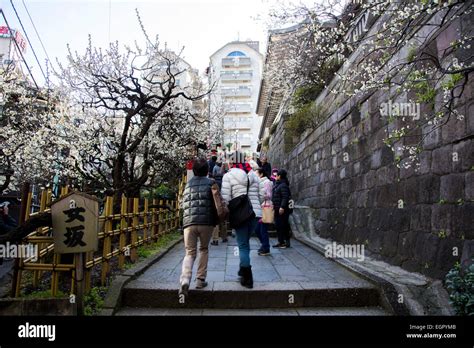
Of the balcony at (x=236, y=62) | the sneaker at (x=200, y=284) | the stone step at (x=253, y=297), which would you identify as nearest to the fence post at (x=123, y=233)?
the stone step at (x=253, y=297)

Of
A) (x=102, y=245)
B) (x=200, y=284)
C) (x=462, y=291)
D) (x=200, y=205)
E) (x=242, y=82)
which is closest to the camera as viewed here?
(x=462, y=291)

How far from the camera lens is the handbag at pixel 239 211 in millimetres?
4633

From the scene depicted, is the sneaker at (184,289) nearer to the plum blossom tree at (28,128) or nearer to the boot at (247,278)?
the boot at (247,278)

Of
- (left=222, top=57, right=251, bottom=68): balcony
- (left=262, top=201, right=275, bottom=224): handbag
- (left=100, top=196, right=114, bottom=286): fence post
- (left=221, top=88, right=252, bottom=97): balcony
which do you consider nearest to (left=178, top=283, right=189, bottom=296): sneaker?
(left=100, top=196, right=114, bottom=286): fence post

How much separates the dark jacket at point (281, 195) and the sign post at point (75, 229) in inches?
184

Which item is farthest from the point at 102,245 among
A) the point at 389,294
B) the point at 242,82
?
the point at 242,82

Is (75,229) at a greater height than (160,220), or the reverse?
(75,229)

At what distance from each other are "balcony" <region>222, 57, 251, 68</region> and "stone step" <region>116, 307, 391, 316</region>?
177 feet

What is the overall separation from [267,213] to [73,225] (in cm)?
431

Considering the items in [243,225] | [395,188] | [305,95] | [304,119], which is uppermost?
[305,95]

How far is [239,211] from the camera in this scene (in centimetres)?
467

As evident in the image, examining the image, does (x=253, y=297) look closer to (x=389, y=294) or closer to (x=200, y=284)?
(x=200, y=284)
